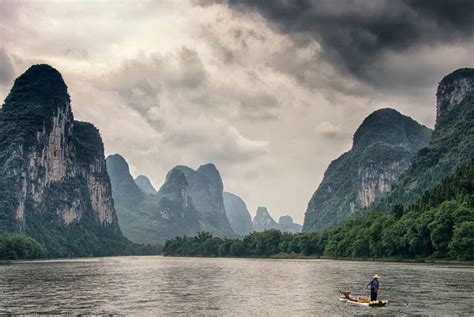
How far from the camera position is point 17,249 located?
153m

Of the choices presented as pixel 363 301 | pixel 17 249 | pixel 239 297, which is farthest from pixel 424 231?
pixel 17 249

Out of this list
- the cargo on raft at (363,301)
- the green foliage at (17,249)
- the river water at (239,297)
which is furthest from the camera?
the green foliage at (17,249)

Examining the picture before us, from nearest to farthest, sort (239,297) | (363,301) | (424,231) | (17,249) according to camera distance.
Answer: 1. (363,301)
2. (239,297)
3. (424,231)
4. (17,249)

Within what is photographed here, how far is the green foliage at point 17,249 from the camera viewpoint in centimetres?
14580

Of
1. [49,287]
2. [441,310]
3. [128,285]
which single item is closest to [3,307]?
[49,287]

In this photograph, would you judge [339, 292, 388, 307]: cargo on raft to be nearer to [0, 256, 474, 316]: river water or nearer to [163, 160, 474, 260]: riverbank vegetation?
[0, 256, 474, 316]: river water

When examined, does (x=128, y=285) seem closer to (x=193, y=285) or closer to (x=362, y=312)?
(x=193, y=285)

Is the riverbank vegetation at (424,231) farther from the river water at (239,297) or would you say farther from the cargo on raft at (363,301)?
the cargo on raft at (363,301)

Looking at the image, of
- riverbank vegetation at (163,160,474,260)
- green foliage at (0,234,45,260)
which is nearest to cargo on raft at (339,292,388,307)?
riverbank vegetation at (163,160,474,260)

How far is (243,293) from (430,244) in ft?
232

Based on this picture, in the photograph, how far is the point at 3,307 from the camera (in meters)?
44.3

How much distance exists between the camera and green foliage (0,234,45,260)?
5740 inches

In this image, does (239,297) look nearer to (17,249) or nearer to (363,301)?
(363,301)

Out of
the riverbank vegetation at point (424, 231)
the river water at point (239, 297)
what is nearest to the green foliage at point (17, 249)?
the river water at point (239, 297)
